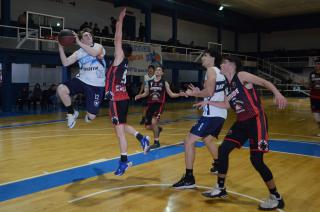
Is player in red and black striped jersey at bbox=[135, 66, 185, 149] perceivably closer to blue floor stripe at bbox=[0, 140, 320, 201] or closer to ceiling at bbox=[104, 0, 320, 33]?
blue floor stripe at bbox=[0, 140, 320, 201]

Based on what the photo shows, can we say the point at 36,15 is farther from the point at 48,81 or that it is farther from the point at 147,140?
the point at 147,140

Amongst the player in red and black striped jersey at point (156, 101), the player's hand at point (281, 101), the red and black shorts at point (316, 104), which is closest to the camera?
the player's hand at point (281, 101)

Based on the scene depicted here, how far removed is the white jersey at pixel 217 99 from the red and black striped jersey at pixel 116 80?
1.27 metres

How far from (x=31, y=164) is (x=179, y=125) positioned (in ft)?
22.4

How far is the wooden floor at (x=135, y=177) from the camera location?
183 inches

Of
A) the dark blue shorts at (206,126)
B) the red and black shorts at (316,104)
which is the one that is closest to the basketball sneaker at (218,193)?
the dark blue shorts at (206,126)

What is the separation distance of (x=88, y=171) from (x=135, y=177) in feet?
2.94

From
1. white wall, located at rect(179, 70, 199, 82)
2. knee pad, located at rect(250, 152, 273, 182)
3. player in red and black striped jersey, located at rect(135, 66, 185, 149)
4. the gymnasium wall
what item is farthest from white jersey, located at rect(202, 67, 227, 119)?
white wall, located at rect(179, 70, 199, 82)

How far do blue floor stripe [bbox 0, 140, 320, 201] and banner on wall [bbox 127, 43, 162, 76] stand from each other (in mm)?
11162

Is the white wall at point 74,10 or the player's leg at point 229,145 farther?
the white wall at point 74,10

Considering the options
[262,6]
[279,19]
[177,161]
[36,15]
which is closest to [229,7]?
[262,6]

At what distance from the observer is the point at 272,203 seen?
4.50m

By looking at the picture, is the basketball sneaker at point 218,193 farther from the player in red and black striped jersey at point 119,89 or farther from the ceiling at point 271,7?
the ceiling at point 271,7

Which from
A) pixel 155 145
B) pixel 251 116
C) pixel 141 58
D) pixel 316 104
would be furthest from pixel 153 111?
pixel 141 58
